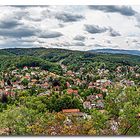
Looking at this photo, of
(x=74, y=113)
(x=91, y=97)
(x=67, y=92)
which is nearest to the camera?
(x=74, y=113)

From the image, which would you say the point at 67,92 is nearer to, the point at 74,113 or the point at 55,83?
the point at 55,83

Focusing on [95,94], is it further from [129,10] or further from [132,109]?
[129,10]

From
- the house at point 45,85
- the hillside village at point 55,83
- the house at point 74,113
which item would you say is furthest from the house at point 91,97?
the house at point 45,85

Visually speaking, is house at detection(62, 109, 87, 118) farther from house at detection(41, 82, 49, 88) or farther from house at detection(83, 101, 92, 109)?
house at detection(41, 82, 49, 88)

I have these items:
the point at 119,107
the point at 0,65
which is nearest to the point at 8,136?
the point at 0,65

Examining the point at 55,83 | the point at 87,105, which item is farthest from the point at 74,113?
the point at 55,83

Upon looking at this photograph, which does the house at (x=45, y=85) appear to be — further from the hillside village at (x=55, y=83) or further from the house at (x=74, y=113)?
the house at (x=74, y=113)

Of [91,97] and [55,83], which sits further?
[55,83]

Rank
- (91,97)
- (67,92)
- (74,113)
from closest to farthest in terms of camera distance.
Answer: (74,113) < (91,97) < (67,92)

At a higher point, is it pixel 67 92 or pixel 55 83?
pixel 55 83
